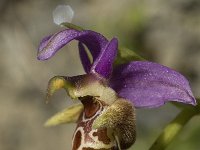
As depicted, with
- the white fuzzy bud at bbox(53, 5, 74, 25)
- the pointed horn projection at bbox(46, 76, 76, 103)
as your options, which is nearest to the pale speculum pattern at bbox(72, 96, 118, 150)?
the pointed horn projection at bbox(46, 76, 76, 103)

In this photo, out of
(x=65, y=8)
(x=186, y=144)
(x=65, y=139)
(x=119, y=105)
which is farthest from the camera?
(x=65, y=139)

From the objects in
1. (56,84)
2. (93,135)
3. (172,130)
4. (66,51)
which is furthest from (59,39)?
(66,51)

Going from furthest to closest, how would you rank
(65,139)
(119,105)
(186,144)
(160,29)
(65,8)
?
(160,29) < (65,139) < (186,144) < (65,8) < (119,105)

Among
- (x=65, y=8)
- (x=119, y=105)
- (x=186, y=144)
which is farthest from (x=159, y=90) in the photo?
(x=186, y=144)

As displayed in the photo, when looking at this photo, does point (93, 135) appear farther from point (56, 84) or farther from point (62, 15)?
point (62, 15)

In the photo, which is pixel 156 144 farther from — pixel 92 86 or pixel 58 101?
pixel 58 101
